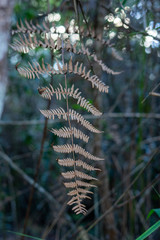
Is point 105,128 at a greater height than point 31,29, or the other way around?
point 31,29

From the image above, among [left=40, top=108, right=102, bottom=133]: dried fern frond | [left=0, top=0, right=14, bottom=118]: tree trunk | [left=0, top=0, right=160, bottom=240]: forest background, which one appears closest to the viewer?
[left=40, top=108, right=102, bottom=133]: dried fern frond

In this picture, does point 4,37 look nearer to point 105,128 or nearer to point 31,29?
point 31,29

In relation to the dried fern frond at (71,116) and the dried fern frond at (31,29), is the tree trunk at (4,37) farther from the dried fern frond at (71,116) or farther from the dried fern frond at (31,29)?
the dried fern frond at (71,116)

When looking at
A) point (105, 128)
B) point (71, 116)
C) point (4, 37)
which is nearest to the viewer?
point (71, 116)

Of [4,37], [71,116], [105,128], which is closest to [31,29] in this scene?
[4,37]

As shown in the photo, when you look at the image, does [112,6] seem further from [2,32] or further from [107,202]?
[107,202]

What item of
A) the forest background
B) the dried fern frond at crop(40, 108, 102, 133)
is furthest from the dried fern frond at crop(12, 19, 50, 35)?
the dried fern frond at crop(40, 108, 102, 133)

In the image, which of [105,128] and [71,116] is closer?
[71,116]

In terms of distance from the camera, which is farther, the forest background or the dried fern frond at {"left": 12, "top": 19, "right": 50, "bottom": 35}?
the forest background

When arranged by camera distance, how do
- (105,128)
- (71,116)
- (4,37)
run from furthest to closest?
(105,128) → (4,37) → (71,116)

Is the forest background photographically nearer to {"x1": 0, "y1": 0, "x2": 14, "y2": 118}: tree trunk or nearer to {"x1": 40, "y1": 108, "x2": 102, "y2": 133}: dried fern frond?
{"x1": 0, "y1": 0, "x2": 14, "y2": 118}: tree trunk
